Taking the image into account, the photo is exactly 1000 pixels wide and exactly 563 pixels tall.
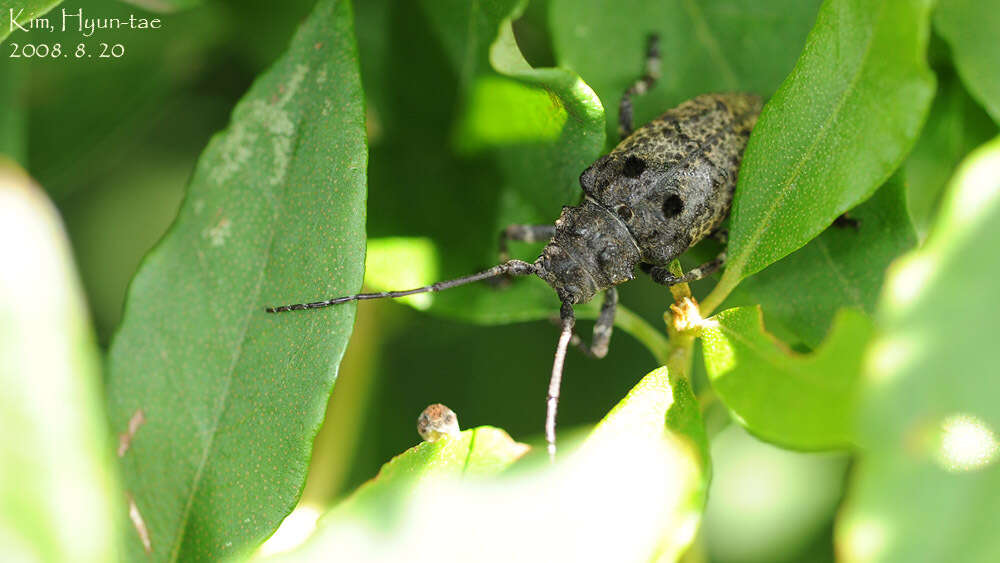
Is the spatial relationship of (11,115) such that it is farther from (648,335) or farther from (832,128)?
(832,128)

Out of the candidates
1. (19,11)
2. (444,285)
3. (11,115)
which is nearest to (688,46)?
(444,285)

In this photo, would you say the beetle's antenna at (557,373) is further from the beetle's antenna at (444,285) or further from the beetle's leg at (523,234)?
the beetle's leg at (523,234)

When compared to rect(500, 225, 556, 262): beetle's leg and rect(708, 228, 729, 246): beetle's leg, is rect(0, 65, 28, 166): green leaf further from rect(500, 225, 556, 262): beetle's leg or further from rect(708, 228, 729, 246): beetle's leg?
rect(708, 228, 729, 246): beetle's leg

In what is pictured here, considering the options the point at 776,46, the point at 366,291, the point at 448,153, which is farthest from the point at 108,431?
the point at 776,46

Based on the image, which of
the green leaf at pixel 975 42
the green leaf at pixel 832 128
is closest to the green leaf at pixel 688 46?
the green leaf at pixel 975 42

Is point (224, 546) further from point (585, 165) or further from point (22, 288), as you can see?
point (585, 165)

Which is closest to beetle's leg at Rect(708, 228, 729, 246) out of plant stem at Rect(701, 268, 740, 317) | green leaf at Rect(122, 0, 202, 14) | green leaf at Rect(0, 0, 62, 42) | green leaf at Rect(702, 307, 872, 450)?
plant stem at Rect(701, 268, 740, 317)
